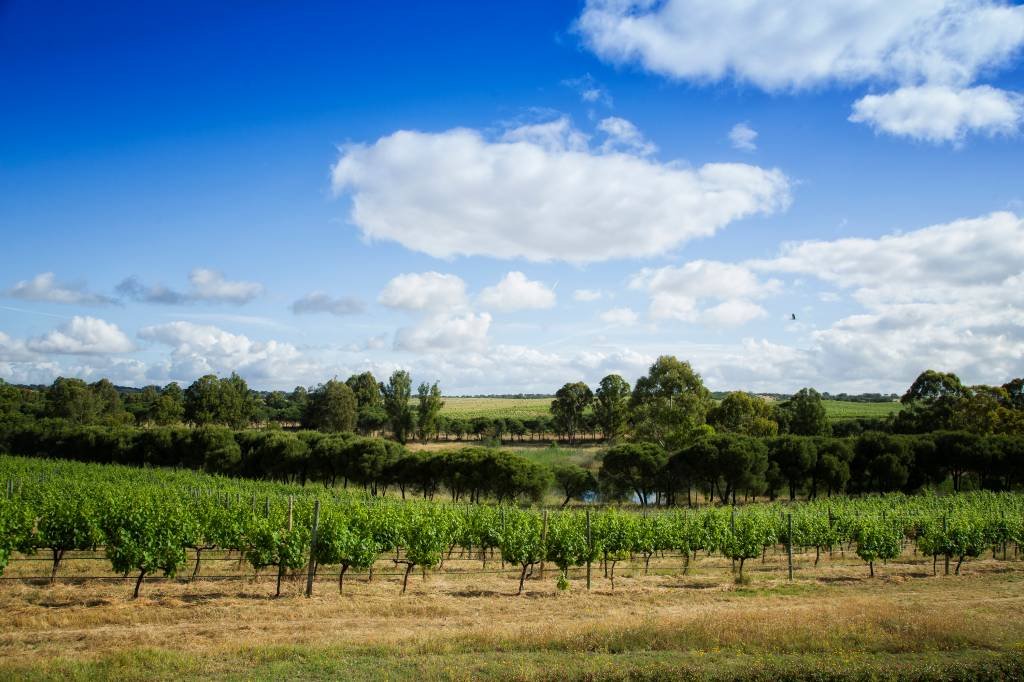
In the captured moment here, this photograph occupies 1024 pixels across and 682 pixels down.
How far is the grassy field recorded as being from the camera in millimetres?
9469

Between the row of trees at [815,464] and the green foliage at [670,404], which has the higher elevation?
the green foliage at [670,404]

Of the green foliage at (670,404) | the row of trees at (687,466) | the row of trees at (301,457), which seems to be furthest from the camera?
the green foliage at (670,404)

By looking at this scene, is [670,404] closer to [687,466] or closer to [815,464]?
[687,466]

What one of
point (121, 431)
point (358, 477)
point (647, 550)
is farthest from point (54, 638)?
point (121, 431)

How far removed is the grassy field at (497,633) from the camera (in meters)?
9.47

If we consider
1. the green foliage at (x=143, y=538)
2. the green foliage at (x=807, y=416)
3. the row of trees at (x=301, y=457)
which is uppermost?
the green foliage at (x=807, y=416)

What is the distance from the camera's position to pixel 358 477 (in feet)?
174

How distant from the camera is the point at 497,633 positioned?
12.0 m

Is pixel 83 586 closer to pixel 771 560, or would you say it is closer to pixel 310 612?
pixel 310 612

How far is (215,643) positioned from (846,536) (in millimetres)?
24681

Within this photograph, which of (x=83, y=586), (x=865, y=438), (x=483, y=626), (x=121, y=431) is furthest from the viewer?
(x=121, y=431)

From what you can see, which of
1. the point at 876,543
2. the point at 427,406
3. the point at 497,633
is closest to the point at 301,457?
the point at 427,406

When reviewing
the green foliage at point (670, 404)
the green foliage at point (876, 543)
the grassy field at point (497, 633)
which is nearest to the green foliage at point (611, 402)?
the green foliage at point (670, 404)

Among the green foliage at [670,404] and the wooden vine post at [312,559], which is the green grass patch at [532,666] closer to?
the wooden vine post at [312,559]
